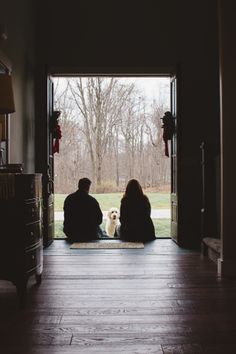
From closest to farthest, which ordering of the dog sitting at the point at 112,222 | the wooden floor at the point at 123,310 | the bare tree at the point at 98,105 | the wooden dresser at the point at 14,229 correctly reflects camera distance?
1. the wooden floor at the point at 123,310
2. the wooden dresser at the point at 14,229
3. the dog sitting at the point at 112,222
4. the bare tree at the point at 98,105

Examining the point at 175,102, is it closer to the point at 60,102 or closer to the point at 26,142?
the point at 26,142

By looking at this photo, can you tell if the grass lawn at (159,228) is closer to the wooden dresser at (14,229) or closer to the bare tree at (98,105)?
the bare tree at (98,105)

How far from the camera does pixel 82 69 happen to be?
6.66m

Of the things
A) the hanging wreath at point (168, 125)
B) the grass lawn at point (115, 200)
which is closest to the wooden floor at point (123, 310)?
the hanging wreath at point (168, 125)

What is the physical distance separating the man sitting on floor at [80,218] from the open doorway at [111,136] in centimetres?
434

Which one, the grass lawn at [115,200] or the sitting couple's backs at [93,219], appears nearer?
the sitting couple's backs at [93,219]

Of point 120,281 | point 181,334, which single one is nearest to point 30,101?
point 120,281

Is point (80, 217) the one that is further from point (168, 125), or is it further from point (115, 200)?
point (115, 200)

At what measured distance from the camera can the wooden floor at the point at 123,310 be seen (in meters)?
2.51

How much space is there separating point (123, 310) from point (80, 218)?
3.67 meters

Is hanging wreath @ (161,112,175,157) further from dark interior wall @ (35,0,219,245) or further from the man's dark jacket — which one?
the man's dark jacket

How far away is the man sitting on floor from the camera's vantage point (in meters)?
6.76

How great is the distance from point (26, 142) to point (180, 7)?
2.98 meters

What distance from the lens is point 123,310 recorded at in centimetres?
314
